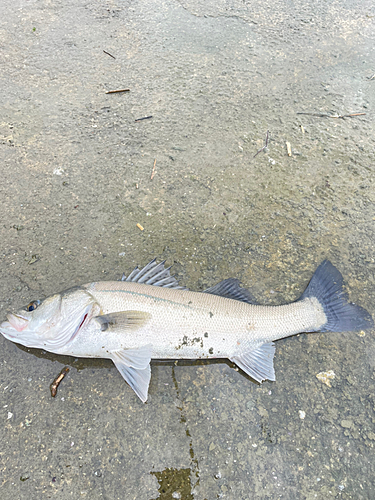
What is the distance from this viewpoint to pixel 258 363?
8.20ft

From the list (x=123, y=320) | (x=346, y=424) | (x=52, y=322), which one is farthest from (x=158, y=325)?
(x=346, y=424)

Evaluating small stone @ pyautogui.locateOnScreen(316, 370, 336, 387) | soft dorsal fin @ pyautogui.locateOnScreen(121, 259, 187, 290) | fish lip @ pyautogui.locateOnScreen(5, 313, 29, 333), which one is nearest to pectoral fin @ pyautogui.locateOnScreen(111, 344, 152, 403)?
soft dorsal fin @ pyautogui.locateOnScreen(121, 259, 187, 290)

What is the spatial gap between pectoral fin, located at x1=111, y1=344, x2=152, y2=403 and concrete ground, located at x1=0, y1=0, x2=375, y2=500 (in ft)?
0.42

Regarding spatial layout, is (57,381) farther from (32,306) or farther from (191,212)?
(191,212)

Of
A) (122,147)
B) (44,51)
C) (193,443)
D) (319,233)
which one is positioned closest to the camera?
(193,443)

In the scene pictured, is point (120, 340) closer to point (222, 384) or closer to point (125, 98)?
point (222, 384)

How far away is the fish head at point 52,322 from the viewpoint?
249cm

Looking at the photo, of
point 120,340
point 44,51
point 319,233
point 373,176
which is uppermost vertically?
point 44,51

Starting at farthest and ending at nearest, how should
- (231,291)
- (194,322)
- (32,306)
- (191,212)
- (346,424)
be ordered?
(191,212) → (231,291) → (32,306) → (194,322) → (346,424)

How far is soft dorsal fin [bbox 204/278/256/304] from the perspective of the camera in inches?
107

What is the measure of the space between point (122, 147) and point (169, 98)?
96cm

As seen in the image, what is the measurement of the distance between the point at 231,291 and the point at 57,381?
5.20 ft

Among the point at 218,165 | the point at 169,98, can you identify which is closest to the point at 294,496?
the point at 218,165

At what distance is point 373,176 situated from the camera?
343cm
